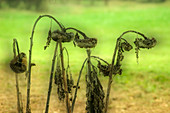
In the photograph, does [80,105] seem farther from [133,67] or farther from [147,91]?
[133,67]

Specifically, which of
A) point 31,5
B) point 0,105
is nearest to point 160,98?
point 0,105

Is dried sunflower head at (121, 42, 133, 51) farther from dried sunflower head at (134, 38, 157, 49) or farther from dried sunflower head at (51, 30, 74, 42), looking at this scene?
dried sunflower head at (51, 30, 74, 42)

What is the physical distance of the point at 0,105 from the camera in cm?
494

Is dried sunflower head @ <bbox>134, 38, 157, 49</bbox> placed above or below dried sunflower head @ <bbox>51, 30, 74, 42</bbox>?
below

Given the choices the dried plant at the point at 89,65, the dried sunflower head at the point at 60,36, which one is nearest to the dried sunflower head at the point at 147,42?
the dried plant at the point at 89,65

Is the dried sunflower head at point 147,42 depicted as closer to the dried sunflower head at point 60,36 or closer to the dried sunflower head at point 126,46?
the dried sunflower head at point 126,46

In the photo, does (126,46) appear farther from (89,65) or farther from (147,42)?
(89,65)

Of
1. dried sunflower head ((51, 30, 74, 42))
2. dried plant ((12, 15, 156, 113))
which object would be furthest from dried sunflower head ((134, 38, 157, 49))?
dried sunflower head ((51, 30, 74, 42))

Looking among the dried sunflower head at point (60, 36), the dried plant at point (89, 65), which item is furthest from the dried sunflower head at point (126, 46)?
the dried sunflower head at point (60, 36)

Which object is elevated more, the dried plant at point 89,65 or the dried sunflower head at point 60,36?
the dried sunflower head at point 60,36

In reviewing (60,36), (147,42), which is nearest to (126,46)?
(147,42)

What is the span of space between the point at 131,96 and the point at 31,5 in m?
15.7

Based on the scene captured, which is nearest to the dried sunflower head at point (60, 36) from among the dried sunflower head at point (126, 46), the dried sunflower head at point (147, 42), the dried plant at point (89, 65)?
the dried plant at point (89, 65)

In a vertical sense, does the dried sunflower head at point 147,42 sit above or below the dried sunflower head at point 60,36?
below
